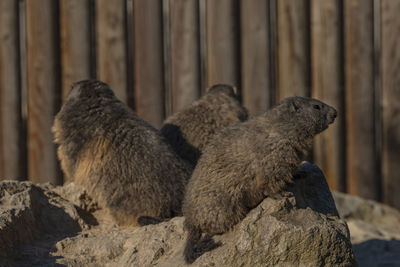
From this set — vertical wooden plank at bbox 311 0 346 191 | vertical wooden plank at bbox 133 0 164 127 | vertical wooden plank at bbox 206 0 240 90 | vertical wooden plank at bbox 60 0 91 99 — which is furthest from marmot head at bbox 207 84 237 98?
vertical wooden plank at bbox 60 0 91 99

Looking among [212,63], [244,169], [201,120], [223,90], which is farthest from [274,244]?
[212,63]

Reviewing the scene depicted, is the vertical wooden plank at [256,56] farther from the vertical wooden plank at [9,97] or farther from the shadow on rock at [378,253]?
the vertical wooden plank at [9,97]

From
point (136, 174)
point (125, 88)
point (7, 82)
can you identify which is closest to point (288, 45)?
point (125, 88)

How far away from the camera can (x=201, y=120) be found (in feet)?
20.8

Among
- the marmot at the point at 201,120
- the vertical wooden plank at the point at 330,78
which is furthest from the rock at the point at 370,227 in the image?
the marmot at the point at 201,120

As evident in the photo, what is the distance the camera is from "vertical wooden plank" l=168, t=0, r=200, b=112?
752 centimetres

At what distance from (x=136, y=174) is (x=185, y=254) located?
51.6 inches

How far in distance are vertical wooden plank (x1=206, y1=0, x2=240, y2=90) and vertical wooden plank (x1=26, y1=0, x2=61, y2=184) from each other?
2049 millimetres

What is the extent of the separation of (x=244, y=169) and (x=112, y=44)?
371 cm

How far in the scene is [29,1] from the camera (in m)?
7.42

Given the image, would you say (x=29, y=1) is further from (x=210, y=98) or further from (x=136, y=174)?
(x=136, y=174)

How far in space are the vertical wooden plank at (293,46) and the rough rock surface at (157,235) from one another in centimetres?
258

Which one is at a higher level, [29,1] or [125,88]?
[29,1]

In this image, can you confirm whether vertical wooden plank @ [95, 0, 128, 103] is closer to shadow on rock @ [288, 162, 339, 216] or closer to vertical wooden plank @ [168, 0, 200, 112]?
vertical wooden plank @ [168, 0, 200, 112]
